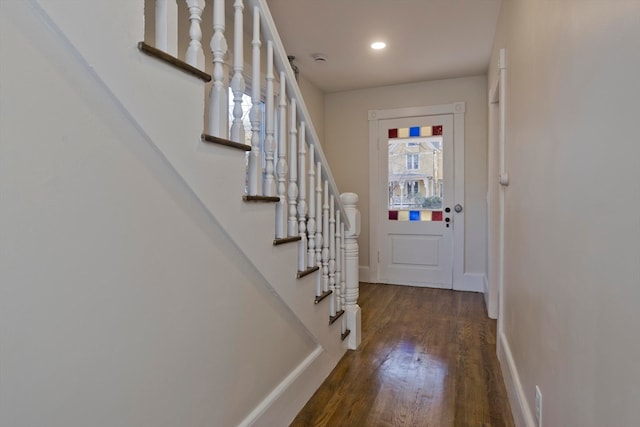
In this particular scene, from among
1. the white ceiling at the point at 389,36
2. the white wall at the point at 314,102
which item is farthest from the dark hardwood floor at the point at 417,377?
the white ceiling at the point at 389,36

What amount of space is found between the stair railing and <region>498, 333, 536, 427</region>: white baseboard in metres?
0.90

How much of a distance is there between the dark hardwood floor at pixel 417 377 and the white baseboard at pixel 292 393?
0.05m

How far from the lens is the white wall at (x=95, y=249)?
2.25 feet

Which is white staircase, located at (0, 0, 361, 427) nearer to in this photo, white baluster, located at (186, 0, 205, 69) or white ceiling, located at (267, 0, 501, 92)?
white baluster, located at (186, 0, 205, 69)

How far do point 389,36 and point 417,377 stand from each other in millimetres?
2614

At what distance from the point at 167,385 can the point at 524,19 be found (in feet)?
6.72

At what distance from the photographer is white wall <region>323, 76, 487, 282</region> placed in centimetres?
403

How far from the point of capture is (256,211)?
54.4 inches

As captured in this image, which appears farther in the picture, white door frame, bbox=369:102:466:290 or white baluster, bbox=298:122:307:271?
white door frame, bbox=369:102:466:290

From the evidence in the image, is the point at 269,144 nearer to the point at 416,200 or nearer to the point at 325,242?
the point at 325,242

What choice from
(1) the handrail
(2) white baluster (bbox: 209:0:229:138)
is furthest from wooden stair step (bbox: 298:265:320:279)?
(2) white baluster (bbox: 209:0:229:138)

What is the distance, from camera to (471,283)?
4098 mm

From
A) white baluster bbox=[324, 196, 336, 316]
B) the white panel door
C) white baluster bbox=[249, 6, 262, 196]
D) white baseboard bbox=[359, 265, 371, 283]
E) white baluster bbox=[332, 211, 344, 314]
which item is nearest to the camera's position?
white baluster bbox=[249, 6, 262, 196]

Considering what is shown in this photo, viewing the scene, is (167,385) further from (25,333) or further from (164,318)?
(25,333)
